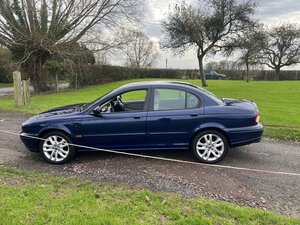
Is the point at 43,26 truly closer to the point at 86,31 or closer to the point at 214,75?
the point at 86,31

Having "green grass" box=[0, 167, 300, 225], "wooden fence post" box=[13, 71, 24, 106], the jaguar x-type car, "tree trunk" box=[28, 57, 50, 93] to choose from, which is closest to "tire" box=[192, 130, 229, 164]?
the jaguar x-type car

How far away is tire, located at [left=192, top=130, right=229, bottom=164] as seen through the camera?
211 inches

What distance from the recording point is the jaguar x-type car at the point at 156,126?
17.6 feet

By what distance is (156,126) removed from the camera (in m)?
5.36

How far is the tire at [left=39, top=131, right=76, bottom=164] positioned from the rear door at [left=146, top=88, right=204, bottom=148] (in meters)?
1.57

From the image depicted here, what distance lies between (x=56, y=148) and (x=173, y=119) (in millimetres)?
2314

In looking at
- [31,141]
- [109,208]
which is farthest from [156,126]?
[31,141]

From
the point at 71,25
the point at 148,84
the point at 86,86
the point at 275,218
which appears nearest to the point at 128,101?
the point at 148,84

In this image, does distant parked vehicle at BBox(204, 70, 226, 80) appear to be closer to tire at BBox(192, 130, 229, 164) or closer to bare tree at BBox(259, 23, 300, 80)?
bare tree at BBox(259, 23, 300, 80)

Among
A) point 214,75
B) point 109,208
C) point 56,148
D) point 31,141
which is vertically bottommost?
point 109,208

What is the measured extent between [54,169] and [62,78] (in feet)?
69.7

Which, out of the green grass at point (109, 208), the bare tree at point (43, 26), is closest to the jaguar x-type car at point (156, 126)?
the green grass at point (109, 208)

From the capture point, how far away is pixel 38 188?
4184mm

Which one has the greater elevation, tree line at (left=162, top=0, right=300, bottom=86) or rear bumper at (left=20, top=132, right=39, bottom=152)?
tree line at (left=162, top=0, right=300, bottom=86)
